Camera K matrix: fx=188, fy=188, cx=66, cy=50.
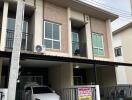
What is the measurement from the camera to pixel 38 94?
1095cm

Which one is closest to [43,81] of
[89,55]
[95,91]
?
[89,55]

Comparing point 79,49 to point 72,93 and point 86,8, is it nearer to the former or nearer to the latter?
point 86,8

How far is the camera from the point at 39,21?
13125 mm

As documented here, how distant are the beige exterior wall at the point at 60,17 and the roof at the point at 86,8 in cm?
44

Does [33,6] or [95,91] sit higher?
[33,6]

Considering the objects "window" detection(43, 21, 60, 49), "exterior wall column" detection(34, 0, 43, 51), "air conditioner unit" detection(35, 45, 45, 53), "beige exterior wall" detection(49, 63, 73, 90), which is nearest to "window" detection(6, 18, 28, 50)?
"exterior wall column" detection(34, 0, 43, 51)

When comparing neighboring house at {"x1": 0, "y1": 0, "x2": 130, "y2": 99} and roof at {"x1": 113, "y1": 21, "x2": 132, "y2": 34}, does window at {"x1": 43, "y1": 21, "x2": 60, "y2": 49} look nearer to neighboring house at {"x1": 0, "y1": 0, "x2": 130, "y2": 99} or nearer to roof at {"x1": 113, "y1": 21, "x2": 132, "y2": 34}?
neighboring house at {"x1": 0, "y1": 0, "x2": 130, "y2": 99}

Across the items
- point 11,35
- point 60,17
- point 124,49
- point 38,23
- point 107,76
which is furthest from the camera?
point 124,49

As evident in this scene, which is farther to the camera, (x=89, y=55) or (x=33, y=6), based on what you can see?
(x=89, y=55)

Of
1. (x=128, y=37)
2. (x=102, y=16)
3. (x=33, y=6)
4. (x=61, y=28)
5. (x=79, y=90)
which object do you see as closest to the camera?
(x=79, y=90)

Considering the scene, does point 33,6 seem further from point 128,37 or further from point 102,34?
point 128,37

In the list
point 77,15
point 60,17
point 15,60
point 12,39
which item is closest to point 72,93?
point 12,39

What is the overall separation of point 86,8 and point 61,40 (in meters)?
3.69

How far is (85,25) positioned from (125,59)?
810cm
